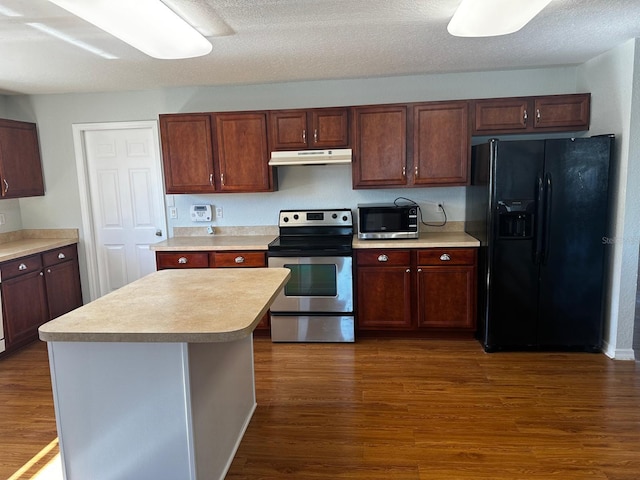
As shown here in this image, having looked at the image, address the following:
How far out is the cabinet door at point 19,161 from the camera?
394 cm

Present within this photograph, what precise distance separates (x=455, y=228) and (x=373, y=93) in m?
1.50

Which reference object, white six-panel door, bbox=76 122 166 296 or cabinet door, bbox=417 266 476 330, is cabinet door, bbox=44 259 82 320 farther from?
cabinet door, bbox=417 266 476 330

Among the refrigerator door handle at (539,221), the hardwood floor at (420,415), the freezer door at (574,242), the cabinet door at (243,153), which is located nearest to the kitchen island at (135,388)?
the hardwood floor at (420,415)

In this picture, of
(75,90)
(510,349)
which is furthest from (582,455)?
(75,90)

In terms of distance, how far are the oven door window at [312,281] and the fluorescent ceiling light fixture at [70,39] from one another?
2.06 metres

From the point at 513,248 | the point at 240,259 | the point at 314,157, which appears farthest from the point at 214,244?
the point at 513,248

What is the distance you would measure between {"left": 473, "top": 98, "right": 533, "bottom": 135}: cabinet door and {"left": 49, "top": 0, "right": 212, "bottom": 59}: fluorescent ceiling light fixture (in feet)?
7.55

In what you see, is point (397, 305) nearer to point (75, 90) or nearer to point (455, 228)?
point (455, 228)

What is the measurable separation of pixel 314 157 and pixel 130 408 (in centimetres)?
257

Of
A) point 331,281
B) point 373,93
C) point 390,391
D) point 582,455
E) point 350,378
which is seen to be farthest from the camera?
point 373,93

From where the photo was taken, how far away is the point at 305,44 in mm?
2896

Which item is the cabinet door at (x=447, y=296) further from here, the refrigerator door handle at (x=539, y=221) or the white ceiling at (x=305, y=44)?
the white ceiling at (x=305, y=44)

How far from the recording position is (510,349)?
3514 mm

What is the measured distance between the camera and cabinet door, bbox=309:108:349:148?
3.81m
